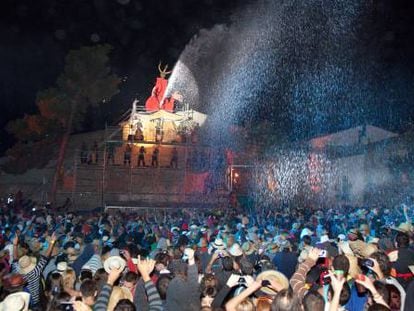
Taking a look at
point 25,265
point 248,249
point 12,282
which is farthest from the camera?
point 248,249

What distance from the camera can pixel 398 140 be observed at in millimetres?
29797

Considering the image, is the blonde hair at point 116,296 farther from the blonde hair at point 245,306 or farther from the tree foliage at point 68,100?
the tree foliage at point 68,100

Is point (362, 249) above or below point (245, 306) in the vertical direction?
above

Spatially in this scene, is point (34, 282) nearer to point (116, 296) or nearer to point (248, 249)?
point (116, 296)

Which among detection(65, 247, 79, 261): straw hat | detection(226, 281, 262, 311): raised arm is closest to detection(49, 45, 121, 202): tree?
detection(65, 247, 79, 261): straw hat

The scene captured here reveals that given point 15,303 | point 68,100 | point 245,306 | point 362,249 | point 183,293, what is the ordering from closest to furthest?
point 245,306 < point 15,303 < point 183,293 < point 362,249 < point 68,100

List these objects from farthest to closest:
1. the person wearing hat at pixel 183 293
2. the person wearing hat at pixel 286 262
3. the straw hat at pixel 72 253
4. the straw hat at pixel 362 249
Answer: the straw hat at pixel 72 253
the person wearing hat at pixel 286 262
the straw hat at pixel 362 249
the person wearing hat at pixel 183 293

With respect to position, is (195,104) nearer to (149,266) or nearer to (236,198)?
(236,198)

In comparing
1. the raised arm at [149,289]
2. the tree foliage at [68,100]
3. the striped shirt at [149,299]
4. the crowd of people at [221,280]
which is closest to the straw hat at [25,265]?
the crowd of people at [221,280]

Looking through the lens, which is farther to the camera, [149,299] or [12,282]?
[12,282]

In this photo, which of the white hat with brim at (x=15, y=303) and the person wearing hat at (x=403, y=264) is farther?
the person wearing hat at (x=403, y=264)

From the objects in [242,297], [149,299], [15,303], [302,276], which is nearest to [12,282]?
[15,303]

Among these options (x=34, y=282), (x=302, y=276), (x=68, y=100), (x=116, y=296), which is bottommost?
(x=34, y=282)

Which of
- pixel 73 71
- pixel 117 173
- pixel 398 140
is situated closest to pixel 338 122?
pixel 398 140
